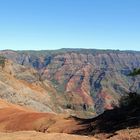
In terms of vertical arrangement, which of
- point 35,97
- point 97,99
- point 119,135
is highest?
point 119,135

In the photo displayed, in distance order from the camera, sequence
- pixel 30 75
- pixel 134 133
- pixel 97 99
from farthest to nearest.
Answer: pixel 97 99, pixel 30 75, pixel 134 133

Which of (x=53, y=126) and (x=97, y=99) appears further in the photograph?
(x=97, y=99)

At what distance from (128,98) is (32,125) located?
7.21 metres

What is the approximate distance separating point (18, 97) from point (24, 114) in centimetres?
2517

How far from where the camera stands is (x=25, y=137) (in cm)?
1650

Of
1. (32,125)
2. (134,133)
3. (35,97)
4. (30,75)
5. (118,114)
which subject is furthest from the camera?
(30,75)

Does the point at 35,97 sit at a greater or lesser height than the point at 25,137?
lesser

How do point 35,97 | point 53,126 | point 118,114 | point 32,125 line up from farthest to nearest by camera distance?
point 35,97 → point 32,125 → point 53,126 → point 118,114

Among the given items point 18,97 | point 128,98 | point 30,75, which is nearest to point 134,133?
point 128,98

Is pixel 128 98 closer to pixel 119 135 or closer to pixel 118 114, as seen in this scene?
pixel 118 114

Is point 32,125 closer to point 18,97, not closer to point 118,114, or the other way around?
point 118,114

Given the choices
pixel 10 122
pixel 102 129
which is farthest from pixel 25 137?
pixel 10 122

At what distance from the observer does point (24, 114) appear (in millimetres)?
30984

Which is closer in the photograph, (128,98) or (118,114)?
(118,114)
